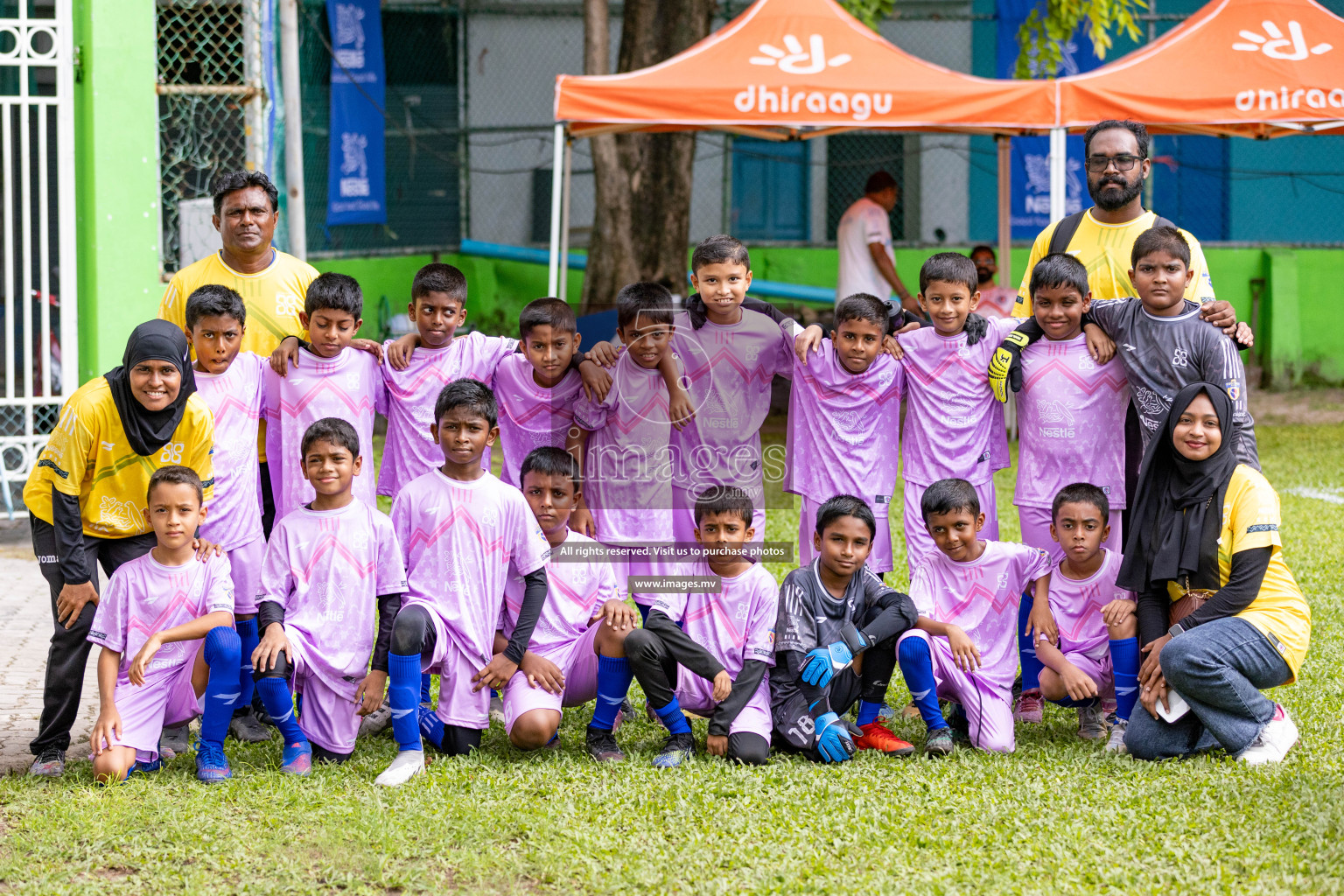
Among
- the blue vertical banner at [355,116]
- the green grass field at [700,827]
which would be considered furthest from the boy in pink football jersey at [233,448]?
the blue vertical banner at [355,116]

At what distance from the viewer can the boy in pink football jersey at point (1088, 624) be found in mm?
4199

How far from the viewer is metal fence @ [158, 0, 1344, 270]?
1364cm

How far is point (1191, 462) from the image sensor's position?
4.15 m

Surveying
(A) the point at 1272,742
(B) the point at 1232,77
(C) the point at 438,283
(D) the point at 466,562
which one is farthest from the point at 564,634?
(B) the point at 1232,77

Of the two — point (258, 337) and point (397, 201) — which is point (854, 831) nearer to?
point (258, 337)

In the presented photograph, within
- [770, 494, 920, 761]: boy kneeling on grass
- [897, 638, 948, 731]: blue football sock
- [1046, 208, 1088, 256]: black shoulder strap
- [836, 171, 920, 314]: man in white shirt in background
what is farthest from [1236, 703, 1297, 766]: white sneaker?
[836, 171, 920, 314]: man in white shirt in background

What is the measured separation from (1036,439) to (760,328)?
3.39 ft

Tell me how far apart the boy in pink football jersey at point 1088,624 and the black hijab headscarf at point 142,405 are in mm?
2800

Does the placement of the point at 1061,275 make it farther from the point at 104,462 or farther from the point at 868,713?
the point at 104,462

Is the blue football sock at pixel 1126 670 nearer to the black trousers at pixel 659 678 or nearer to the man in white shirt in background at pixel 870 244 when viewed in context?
the black trousers at pixel 659 678

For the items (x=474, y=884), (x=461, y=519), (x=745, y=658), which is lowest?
(x=474, y=884)

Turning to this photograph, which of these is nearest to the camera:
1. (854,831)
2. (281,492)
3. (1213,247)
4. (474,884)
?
(474,884)

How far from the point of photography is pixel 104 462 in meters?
4.06

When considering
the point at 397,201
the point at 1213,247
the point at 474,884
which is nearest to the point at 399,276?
the point at 397,201
